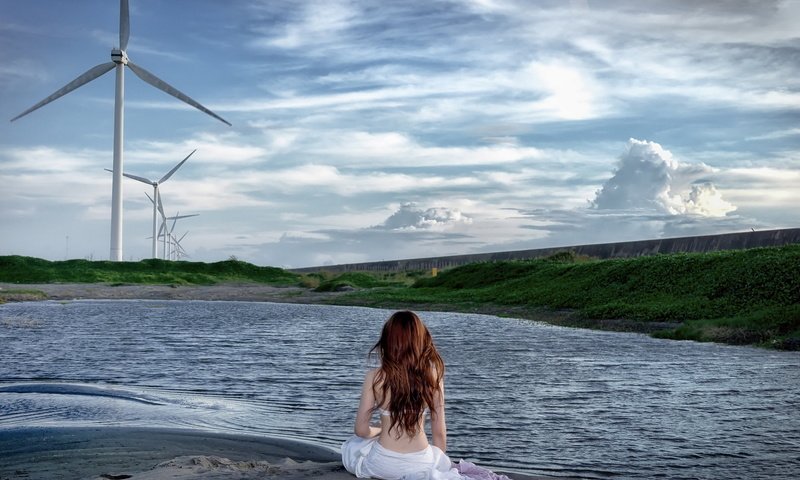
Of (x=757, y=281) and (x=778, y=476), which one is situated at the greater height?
(x=757, y=281)

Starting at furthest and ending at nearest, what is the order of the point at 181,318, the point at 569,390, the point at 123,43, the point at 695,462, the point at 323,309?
1. the point at 123,43
2. the point at 323,309
3. the point at 181,318
4. the point at 569,390
5. the point at 695,462

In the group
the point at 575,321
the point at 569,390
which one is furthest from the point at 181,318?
the point at 569,390

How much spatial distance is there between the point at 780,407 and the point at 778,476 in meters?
3.94

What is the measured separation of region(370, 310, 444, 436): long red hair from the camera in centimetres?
632

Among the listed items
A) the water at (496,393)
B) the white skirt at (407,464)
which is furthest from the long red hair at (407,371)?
the water at (496,393)

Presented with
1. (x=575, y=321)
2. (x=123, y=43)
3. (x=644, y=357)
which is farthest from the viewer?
(x=123, y=43)

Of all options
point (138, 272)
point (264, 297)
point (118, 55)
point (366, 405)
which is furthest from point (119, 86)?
point (366, 405)

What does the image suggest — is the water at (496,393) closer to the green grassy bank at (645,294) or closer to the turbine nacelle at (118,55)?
the green grassy bank at (645,294)

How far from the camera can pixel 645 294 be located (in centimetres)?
2975

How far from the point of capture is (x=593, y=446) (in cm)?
947

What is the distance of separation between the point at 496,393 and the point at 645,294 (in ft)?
59.5

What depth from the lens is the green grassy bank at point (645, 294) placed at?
22.2 metres

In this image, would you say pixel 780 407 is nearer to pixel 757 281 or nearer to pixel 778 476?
pixel 778 476

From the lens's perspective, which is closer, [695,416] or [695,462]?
[695,462]
